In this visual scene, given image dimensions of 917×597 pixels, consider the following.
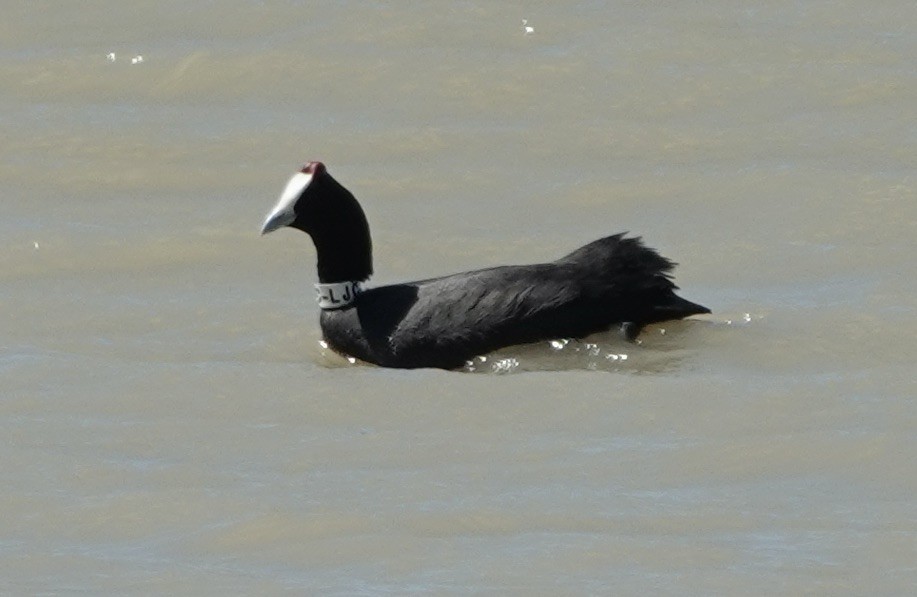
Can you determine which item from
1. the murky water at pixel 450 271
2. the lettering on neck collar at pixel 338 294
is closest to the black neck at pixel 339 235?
the lettering on neck collar at pixel 338 294

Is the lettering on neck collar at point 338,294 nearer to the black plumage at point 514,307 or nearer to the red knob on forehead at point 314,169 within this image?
the black plumage at point 514,307

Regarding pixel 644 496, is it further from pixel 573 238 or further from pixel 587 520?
pixel 573 238

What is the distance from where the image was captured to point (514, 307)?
962 centimetres

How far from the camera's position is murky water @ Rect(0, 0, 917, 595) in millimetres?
7055

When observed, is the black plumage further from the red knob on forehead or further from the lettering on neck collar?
the lettering on neck collar

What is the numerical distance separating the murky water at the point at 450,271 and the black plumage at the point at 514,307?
0.13 meters

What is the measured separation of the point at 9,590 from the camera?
6.73 m

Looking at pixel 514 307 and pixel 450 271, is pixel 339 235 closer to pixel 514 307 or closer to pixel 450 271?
pixel 514 307

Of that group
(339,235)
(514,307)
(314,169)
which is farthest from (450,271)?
(514,307)

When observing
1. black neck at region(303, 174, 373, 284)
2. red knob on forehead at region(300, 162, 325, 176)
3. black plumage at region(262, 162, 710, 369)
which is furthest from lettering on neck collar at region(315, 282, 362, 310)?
red knob on forehead at region(300, 162, 325, 176)

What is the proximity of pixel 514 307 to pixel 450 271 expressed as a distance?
180 centimetres

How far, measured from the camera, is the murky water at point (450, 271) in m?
7.05

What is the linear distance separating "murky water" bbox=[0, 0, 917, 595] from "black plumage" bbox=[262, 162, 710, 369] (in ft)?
0.42

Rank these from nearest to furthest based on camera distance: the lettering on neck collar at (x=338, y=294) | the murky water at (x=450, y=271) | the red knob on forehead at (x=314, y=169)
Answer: the murky water at (x=450, y=271) → the red knob on forehead at (x=314, y=169) → the lettering on neck collar at (x=338, y=294)
